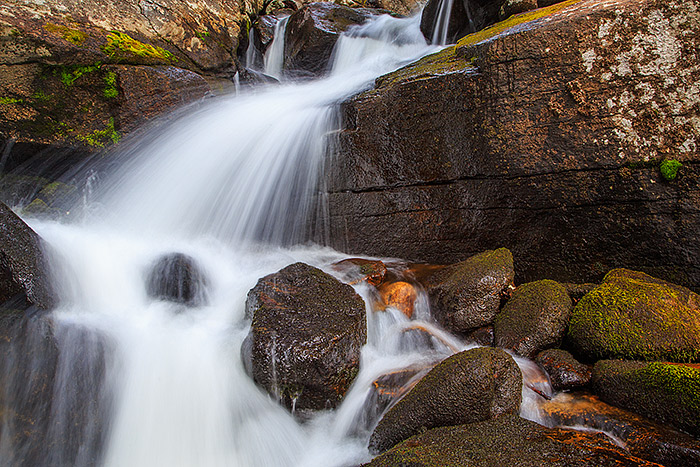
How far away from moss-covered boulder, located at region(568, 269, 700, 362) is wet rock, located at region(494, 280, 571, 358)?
0.14 meters

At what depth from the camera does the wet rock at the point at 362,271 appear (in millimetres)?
4621

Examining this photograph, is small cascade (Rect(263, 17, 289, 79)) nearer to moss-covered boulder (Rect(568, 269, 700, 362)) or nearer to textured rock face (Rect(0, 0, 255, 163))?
textured rock face (Rect(0, 0, 255, 163))

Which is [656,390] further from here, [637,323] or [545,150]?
[545,150]

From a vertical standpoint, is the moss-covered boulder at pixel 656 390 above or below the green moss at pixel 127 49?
below

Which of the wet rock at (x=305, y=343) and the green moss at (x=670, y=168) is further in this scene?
the green moss at (x=670, y=168)

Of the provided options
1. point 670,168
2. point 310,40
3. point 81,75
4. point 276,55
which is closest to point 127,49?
point 81,75

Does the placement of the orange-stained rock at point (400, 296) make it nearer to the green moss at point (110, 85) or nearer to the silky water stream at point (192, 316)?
the silky water stream at point (192, 316)

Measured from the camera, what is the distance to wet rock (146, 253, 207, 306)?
4285mm

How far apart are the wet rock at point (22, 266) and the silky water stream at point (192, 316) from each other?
225 mm

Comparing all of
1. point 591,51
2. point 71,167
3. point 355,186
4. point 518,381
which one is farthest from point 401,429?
point 71,167

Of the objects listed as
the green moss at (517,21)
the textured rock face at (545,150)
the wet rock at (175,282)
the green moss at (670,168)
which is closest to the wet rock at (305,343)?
the wet rock at (175,282)

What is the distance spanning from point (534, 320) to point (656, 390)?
114 cm

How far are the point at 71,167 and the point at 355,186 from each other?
16.2ft

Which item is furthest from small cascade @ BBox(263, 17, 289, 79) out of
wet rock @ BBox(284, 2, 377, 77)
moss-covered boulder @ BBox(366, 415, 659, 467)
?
moss-covered boulder @ BBox(366, 415, 659, 467)
